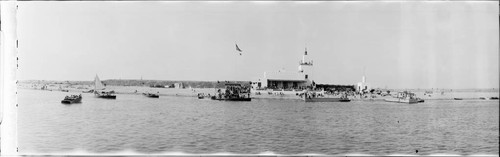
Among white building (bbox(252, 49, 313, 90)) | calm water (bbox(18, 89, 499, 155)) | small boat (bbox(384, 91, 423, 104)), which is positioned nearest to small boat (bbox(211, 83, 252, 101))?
white building (bbox(252, 49, 313, 90))

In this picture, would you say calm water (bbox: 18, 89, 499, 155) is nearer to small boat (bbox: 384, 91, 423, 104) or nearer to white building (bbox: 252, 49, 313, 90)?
white building (bbox: 252, 49, 313, 90)

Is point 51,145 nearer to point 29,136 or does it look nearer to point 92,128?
point 29,136

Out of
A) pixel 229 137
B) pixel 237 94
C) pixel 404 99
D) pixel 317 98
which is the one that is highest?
pixel 237 94

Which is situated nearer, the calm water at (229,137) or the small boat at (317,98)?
the calm water at (229,137)

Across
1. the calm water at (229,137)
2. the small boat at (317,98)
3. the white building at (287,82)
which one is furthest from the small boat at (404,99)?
the calm water at (229,137)

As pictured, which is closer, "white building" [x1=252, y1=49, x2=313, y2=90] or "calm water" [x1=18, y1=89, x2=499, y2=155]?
"calm water" [x1=18, y1=89, x2=499, y2=155]

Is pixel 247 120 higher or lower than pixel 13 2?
lower

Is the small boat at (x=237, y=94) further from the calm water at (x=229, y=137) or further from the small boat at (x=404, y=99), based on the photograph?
the small boat at (x=404, y=99)

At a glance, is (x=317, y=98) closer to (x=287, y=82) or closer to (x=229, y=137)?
(x=287, y=82)

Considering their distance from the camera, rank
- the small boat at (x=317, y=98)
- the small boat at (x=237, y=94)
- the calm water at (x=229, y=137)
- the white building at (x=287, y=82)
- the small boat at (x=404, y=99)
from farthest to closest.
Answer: the small boat at (x=404, y=99) → the small boat at (x=317, y=98) → the small boat at (x=237, y=94) → the white building at (x=287, y=82) → the calm water at (x=229, y=137)

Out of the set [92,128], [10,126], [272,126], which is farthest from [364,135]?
[10,126]

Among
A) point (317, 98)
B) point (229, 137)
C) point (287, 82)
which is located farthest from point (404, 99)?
point (229, 137)
